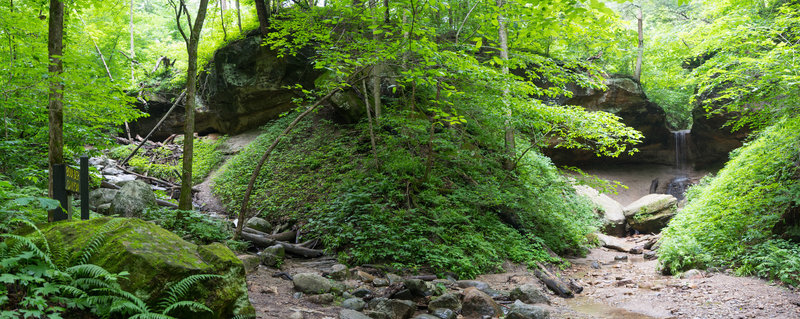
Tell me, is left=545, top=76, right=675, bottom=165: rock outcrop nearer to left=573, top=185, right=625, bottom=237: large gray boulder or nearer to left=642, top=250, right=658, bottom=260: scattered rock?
left=573, top=185, right=625, bottom=237: large gray boulder

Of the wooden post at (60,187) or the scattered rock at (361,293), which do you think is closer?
the wooden post at (60,187)

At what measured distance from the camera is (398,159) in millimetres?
10047

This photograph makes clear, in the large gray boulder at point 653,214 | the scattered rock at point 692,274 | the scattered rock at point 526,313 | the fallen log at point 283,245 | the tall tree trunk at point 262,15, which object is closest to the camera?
the scattered rock at point 526,313

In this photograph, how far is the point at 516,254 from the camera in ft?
28.7

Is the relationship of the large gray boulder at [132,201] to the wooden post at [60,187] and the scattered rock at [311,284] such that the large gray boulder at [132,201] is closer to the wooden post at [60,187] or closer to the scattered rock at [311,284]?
the scattered rock at [311,284]

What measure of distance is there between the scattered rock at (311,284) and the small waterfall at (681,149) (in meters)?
21.6

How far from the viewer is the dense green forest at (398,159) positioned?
3.77m

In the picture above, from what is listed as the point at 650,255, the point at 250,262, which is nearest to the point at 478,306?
the point at 250,262

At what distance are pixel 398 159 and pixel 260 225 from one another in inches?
140

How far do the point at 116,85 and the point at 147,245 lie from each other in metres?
4.37

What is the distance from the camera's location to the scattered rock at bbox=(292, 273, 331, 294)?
5645mm

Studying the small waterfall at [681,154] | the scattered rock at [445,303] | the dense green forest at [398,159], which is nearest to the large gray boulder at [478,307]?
the scattered rock at [445,303]

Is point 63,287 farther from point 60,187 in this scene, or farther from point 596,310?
point 596,310

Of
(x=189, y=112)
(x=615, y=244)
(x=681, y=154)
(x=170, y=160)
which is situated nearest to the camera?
(x=189, y=112)
